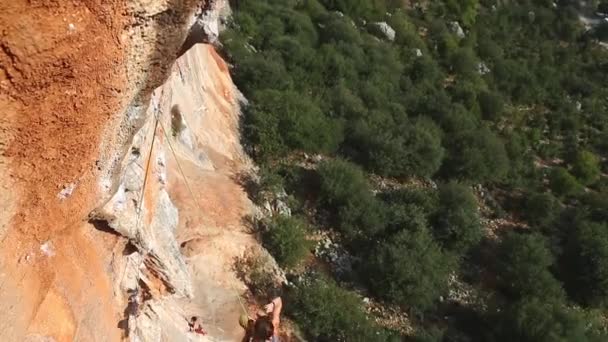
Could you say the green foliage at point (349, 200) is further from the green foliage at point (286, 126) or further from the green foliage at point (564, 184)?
the green foliage at point (564, 184)

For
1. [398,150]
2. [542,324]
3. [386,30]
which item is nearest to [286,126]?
[398,150]

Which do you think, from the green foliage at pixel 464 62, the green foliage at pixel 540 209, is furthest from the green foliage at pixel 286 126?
the green foliage at pixel 464 62

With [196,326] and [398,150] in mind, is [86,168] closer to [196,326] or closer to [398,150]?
[196,326]

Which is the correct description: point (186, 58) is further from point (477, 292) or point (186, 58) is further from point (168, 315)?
point (477, 292)

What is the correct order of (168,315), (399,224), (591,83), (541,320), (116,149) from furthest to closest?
(591,83) < (399,224) < (541,320) < (168,315) < (116,149)

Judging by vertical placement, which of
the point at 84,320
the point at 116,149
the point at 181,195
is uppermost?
the point at 116,149

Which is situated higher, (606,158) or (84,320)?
(84,320)

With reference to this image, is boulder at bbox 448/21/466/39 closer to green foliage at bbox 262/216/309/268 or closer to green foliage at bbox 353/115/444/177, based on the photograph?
green foliage at bbox 353/115/444/177

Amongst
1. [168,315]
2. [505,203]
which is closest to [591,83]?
[505,203]
